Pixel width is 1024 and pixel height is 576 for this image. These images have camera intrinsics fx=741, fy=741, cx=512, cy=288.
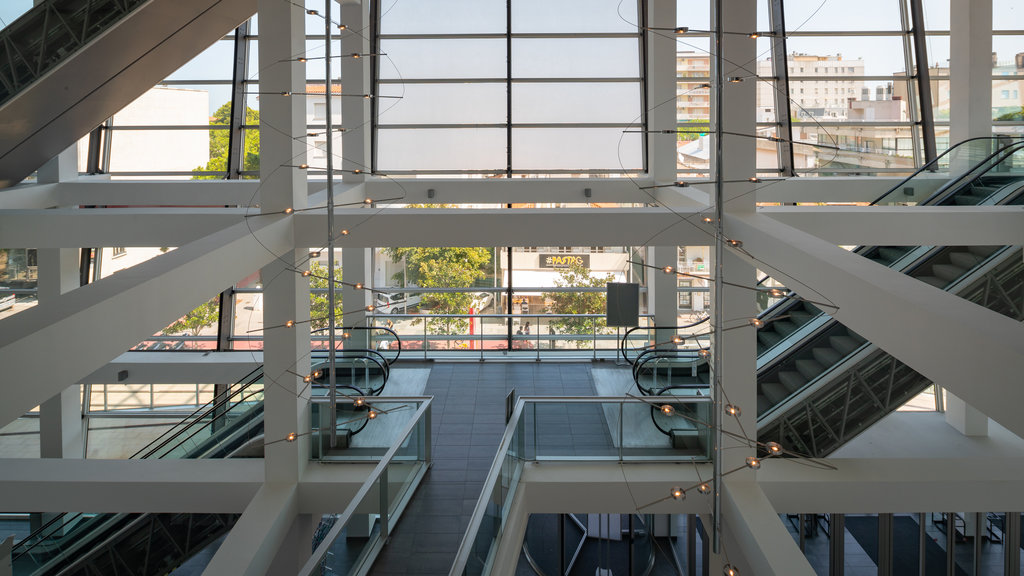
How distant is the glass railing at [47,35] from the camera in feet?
21.1

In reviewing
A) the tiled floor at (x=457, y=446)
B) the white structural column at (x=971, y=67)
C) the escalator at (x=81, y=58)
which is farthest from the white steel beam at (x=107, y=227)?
the white structural column at (x=971, y=67)

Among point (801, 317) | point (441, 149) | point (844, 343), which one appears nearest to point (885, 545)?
point (844, 343)

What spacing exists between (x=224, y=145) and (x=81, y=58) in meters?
5.47

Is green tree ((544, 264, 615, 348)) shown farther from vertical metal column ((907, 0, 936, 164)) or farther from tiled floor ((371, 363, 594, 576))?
vertical metal column ((907, 0, 936, 164))

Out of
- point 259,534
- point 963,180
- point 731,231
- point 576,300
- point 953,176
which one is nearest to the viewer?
point 731,231

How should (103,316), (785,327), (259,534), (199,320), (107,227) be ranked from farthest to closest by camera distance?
(199,320)
(785,327)
(107,227)
(259,534)
(103,316)

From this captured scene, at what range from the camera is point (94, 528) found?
7.52m

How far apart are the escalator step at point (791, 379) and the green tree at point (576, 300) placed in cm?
473

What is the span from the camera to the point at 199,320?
493 inches

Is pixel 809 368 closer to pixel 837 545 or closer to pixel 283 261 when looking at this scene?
pixel 837 545

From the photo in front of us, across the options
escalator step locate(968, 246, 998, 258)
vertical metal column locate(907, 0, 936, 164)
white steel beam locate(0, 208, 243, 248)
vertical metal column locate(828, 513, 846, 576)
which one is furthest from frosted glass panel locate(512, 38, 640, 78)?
vertical metal column locate(828, 513, 846, 576)

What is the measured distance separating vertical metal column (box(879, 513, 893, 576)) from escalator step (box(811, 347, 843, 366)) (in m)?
1.90

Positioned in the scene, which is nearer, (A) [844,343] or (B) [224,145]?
(A) [844,343]

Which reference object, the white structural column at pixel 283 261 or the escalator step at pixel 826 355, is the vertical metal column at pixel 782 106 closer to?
the escalator step at pixel 826 355
